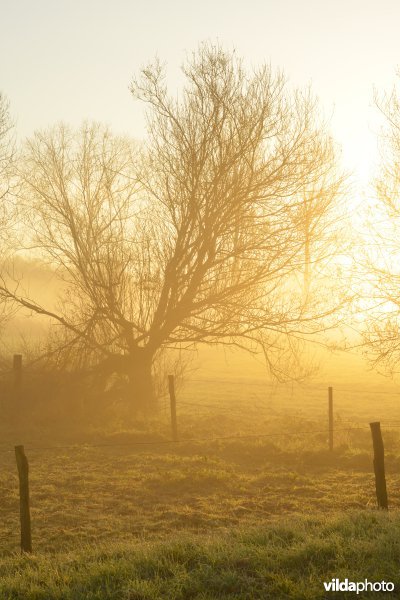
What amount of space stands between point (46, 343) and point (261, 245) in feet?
23.9

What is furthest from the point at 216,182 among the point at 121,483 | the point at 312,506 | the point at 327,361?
the point at 327,361

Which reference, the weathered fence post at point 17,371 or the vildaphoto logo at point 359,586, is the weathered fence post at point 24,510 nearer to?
the vildaphoto logo at point 359,586

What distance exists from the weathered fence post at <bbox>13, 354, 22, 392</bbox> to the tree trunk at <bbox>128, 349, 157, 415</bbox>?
3177 millimetres

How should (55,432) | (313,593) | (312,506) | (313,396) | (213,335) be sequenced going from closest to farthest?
(313,593) → (312,506) → (55,432) → (213,335) → (313,396)

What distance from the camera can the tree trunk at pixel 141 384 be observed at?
69.6 ft

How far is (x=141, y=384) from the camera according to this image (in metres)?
21.4

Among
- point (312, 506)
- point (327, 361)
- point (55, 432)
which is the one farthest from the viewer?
point (327, 361)

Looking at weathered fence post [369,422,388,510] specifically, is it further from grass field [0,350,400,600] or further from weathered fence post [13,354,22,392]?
weathered fence post [13,354,22,392]

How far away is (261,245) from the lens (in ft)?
63.4

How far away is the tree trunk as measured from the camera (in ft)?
→ 69.6

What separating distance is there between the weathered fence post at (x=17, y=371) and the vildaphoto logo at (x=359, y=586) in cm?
1581

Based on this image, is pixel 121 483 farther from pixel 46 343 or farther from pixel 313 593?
pixel 46 343

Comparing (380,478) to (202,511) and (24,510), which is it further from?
(24,510)

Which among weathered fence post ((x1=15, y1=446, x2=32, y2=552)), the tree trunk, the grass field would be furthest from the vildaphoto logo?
the tree trunk
